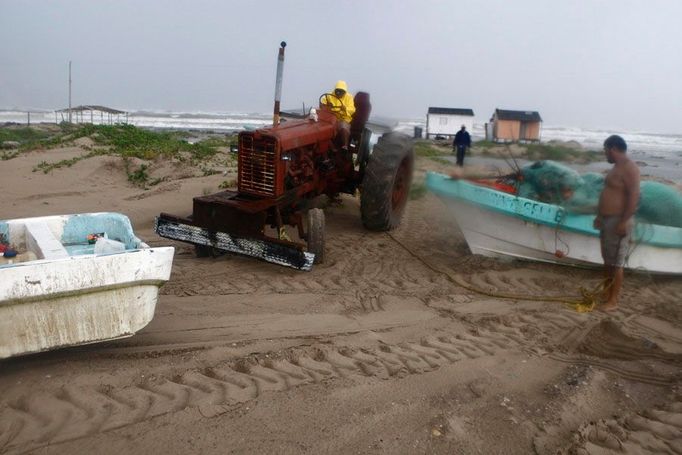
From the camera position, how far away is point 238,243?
6484 mm

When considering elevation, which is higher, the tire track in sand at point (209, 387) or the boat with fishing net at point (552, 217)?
the boat with fishing net at point (552, 217)

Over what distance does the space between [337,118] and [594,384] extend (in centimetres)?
521

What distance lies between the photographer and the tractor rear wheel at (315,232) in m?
6.78

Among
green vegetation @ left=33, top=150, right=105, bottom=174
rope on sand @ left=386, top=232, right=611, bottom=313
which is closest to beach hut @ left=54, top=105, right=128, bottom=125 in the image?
green vegetation @ left=33, top=150, right=105, bottom=174

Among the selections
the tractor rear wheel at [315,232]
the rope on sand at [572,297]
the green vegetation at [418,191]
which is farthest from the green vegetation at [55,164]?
the rope on sand at [572,297]

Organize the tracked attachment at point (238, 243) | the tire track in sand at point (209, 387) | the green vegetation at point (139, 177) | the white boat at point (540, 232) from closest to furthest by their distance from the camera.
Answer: the tire track in sand at point (209, 387)
the tracked attachment at point (238, 243)
the white boat at point (540, 232)
the green vegetation at point (139, 177)

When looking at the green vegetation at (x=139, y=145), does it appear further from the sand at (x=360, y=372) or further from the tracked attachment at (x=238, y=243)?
the sand at (x=360, y=372)

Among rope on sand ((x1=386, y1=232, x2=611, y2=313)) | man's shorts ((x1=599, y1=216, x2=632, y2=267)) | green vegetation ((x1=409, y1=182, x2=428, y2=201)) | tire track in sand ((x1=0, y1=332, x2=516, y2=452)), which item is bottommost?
tire track in sand ((x1=0, y1=332, x2=516, y2=452))

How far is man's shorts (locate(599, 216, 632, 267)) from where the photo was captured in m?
6.07

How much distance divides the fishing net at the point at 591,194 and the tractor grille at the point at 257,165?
131 inches

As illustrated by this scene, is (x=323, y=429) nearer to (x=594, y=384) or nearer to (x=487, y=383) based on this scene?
(x=487, y=383)

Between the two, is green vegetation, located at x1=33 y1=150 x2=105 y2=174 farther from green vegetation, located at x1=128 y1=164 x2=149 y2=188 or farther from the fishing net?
the fishing net

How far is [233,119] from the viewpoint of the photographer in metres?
63.0

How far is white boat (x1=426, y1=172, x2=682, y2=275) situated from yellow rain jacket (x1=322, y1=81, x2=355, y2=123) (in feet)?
5.84
